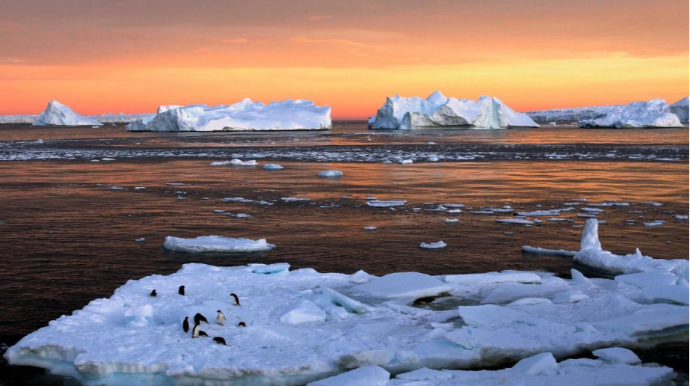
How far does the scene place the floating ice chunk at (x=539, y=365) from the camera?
668 cm

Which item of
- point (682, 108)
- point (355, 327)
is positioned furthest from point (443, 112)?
point (355, 327)

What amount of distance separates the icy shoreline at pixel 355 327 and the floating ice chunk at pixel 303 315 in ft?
0.05

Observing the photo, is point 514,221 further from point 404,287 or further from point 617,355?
point 617,355

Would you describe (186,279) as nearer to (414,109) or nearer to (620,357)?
(620,357)

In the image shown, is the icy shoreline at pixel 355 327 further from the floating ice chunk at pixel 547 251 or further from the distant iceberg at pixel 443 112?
the distant iceberg at pixel 443 112

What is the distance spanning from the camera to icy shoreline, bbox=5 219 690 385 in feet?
22.0

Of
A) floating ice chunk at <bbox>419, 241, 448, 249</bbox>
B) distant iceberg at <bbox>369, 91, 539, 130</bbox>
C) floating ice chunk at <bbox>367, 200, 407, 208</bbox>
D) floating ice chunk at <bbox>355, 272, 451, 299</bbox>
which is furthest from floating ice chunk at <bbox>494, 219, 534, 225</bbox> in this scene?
distant iceberg at <bbox>369, 91, 539, 130</bbox>

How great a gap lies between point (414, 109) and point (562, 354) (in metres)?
67.8

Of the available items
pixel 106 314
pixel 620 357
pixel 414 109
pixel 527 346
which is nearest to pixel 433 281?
pixel 527 346

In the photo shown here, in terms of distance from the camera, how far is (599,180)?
2378cm

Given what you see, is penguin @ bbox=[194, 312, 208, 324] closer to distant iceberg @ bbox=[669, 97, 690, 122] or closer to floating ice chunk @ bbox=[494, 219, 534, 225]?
floating ice chunk @ bbox=[494, 219, 534, 225]

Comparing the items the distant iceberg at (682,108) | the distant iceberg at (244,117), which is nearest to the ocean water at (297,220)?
the distant iceberg at (244,117)

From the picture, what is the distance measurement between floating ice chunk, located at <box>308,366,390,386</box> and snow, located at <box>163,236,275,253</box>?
604cm

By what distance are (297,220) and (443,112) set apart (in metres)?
57.9
